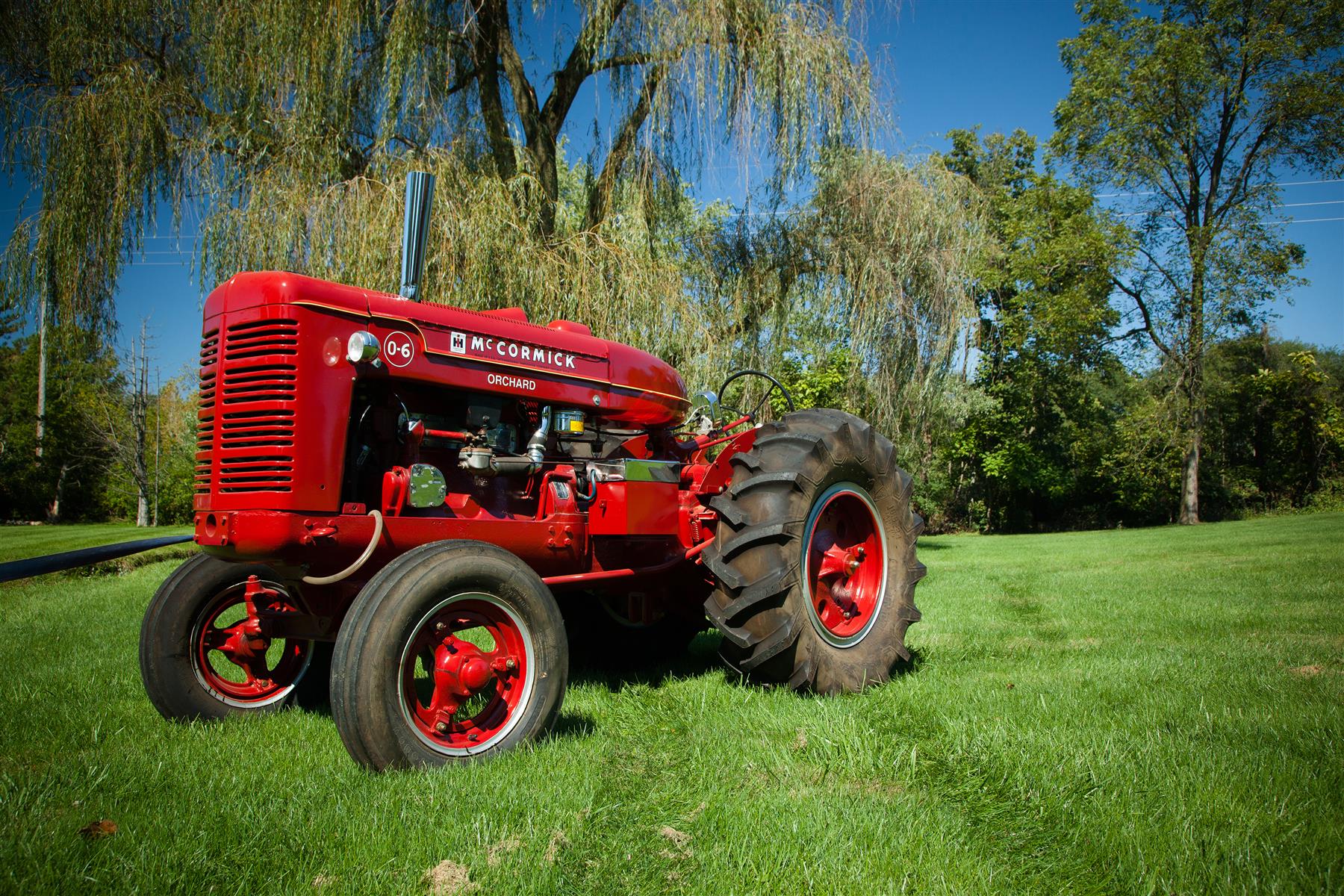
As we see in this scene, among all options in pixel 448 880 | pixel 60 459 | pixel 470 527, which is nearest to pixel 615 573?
pixel 470 527

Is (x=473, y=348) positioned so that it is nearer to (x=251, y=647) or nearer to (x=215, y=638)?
(x=251, y=647)

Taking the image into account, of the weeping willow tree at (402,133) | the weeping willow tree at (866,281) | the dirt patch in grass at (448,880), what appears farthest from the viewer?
the weeping willow tree at (866,281)

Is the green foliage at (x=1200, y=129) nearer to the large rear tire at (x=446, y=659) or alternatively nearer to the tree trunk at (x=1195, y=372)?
the tree trunk at (x=1195, y=372)

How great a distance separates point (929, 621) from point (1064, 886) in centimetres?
456

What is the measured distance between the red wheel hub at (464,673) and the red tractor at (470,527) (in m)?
0.01

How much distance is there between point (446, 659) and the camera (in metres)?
3.11

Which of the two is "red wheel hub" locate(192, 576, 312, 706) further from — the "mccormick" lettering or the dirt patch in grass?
the dirt patch in grass

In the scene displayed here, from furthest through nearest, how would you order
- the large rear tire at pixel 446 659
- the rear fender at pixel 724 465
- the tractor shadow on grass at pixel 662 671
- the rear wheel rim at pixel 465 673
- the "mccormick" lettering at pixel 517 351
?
the rear fender at pixel 724 465, the tractor shadow on grass at pixel 662 671, the "mccormick" lettering at pixel 517 351, the rear wheel rim at pixel 465 673, the large rear tire at pixel 446 659

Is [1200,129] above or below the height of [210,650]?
above

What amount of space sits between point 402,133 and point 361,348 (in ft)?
21.0

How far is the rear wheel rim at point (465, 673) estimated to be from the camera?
2.99 meters

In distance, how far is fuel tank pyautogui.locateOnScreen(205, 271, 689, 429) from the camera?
329 centimetres

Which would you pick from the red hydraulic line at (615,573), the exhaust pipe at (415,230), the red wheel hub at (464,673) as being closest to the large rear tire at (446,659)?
the red wheel hub at (464,673)

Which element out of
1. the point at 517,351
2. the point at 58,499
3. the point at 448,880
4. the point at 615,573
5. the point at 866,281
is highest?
the point at 866,281
